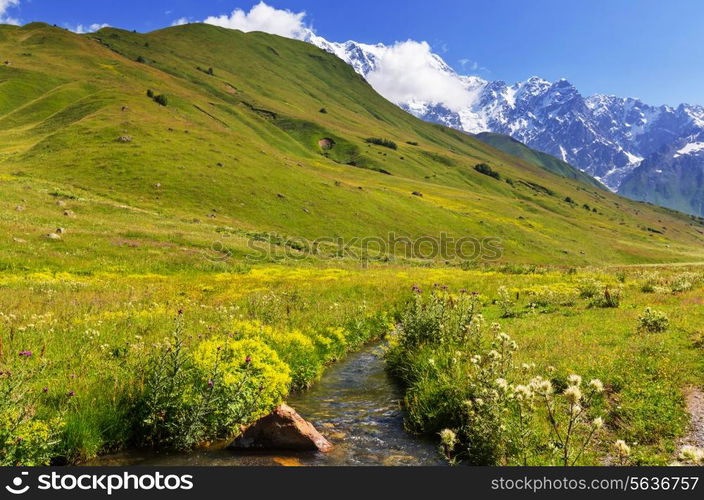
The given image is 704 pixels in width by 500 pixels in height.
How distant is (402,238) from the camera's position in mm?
74438

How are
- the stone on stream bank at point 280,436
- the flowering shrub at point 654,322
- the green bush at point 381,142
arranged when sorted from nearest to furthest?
the stone on stream bank at point 280,436 < the flowering shrub at point 654,322 < the green bush at point 381,142

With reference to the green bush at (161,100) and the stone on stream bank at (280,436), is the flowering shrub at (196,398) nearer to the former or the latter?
the stone on stream bank at (280,436)

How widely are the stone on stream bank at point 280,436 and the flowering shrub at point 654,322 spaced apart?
12.4 metres

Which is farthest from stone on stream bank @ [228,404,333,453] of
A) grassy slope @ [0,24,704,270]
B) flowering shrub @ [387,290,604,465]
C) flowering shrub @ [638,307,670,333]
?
grassy slope @ [0,24,704,270]

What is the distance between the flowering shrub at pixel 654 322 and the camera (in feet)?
49.3

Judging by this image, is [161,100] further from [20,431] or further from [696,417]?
[696,417]

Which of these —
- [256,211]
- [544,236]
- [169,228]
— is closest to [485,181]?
[544,236]

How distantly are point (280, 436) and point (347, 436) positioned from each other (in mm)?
1623

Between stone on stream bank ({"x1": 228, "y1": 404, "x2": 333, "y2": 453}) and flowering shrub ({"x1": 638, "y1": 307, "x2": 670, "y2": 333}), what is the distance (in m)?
12.4

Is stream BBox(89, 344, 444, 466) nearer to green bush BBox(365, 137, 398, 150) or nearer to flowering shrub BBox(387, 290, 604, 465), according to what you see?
flowering shrub BBox(387, 290, 604, 465)

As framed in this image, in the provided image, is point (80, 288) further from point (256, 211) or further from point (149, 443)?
point (256, 211)

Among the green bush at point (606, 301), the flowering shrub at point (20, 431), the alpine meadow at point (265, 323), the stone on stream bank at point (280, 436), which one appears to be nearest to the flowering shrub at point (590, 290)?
the alpine meadow at point (265, 323)

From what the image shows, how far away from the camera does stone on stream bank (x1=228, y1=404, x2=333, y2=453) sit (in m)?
8.81

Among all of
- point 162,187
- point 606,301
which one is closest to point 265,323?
point 606,301
